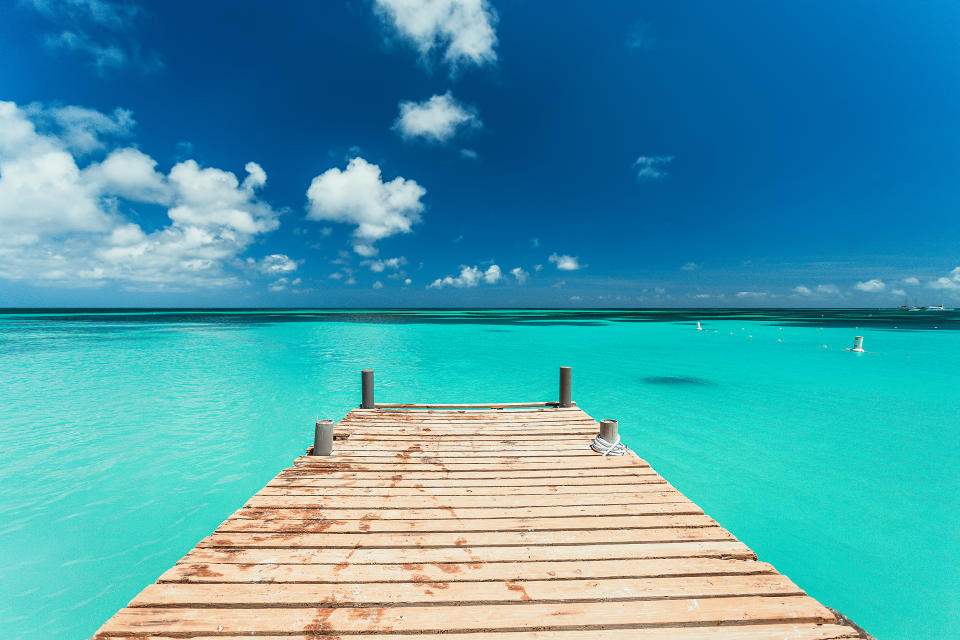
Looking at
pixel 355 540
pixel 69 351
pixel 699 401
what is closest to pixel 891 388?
pixel 699 401

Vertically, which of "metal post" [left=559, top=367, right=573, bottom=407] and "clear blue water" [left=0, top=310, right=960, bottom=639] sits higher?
"metal post" [left=559, top=367, right=573, bottom=407]

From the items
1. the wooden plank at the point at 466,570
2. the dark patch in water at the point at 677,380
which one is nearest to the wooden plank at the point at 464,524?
the wooden plank at the point at 466,570

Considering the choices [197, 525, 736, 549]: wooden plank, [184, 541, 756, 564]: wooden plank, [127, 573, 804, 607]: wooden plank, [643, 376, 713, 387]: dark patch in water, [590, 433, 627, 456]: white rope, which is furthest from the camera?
[643, 376, 713, 387]: dark patch in water

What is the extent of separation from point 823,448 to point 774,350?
23764mm

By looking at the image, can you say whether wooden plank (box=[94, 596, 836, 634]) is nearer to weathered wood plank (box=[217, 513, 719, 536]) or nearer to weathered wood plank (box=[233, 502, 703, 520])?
weathered wood plank (box=[217, 513, 719, 536])

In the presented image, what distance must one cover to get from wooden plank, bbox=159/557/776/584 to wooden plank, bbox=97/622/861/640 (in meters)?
0.47

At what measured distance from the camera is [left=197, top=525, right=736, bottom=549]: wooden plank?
3.62m

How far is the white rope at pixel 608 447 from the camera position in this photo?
586 cm

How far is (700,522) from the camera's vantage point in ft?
13.1

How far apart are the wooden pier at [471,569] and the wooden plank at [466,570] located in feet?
0.04

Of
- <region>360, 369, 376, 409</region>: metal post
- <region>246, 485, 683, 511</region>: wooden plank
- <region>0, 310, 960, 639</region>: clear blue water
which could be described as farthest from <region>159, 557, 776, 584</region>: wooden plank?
<region>360, 369, 376, 409</region>: metal post

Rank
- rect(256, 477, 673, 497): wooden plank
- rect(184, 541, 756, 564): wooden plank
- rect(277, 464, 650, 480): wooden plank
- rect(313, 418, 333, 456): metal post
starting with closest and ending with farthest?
rect(184, 541, 756, 564): wooden plank < rect(256, 477, 673, 497): wooden plank < rect(277, 464, 650, 480): wooden plank < rect(313, 418, 333, 456): metal post

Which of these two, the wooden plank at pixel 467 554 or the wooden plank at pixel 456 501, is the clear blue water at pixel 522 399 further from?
the wooden plank at pixel 467 554

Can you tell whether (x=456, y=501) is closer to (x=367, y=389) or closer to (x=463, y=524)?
(x=463, y=524)
